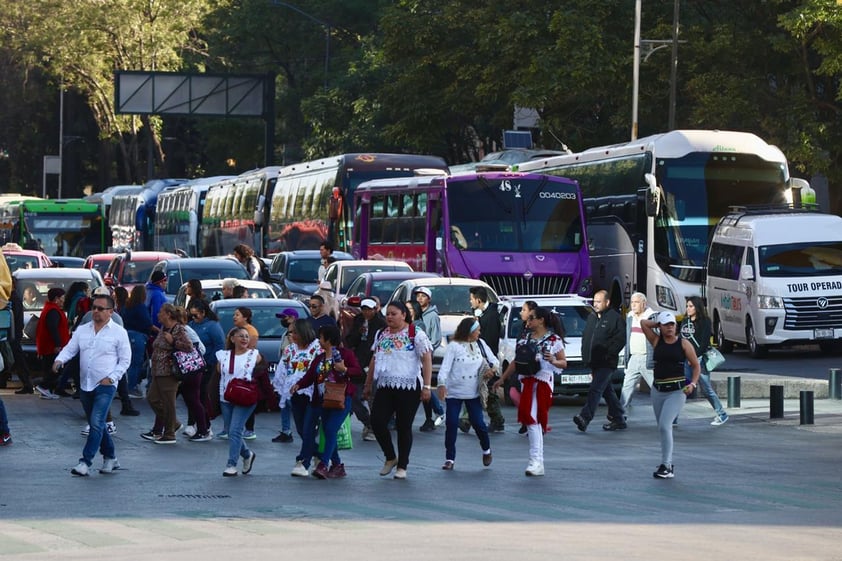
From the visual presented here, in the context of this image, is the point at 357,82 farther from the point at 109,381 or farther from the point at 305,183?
the point at 109,381

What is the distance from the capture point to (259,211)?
48812 millimetres

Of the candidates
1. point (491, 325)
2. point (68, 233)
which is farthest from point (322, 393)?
point (68, 233)

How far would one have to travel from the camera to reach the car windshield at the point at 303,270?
111 ft

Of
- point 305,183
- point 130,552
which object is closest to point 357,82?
point 305,183

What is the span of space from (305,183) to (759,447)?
26.5 meters

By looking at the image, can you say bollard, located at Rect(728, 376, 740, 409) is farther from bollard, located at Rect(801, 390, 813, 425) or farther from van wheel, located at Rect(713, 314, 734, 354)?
van wheel, located at Rect(713, 314, 734, 354)

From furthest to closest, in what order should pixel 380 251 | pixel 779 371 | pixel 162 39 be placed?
pixel 162 39 < pixel 380 251 < pixel 779 371

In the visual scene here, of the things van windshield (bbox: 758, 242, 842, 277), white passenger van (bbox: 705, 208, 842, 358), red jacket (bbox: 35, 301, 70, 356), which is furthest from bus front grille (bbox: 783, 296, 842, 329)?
red jacket (bbox: 35, 301, 70, 356)

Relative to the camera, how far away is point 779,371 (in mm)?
28438

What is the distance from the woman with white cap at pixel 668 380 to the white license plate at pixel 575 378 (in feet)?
25.0

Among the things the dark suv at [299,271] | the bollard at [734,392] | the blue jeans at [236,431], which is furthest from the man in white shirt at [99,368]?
the dark suv at [299,271]

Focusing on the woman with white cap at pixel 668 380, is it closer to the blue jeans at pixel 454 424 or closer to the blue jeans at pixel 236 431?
the blue jeans at pixel 454 424

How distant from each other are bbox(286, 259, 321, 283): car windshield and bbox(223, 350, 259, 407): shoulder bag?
58.6ft

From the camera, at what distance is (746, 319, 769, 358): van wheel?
3128 centimetres
